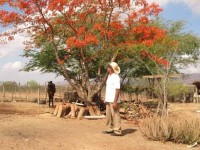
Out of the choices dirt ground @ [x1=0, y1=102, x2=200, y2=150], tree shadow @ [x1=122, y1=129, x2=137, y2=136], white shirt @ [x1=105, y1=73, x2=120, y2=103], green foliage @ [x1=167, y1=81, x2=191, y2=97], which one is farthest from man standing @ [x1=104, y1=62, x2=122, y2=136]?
green foliage @ [x1=167, y1=81, x2=191, y2=97]

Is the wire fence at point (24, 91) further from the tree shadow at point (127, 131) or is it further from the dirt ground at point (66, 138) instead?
the tree shadow at point (127, 131)

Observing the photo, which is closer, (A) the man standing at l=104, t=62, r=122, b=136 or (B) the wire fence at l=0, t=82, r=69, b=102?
(A) the man standing at l=104, t=62, r=122, b=136

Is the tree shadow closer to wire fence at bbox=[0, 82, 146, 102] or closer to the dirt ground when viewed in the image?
the dirt ground

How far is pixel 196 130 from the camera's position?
32.6 feet

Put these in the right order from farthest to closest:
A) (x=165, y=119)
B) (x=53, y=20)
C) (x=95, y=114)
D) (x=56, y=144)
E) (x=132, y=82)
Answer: (x=132, y=82), (x=53, y=20), (x=95, y=114), (x=165, y=119), (x=56, y=144)

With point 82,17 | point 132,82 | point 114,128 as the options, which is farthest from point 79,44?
point 132,82

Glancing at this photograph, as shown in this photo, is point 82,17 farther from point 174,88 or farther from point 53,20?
point 174,88

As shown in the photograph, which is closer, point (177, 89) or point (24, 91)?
point (24, 91)

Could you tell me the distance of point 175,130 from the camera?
32.7 feet

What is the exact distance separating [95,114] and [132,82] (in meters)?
14.0

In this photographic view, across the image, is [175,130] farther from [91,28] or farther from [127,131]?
[91,28]

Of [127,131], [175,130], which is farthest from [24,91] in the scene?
[175,130]

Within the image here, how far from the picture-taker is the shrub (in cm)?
998

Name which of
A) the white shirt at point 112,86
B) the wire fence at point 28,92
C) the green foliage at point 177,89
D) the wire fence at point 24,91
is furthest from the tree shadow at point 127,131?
the green foliage at point 177,89
